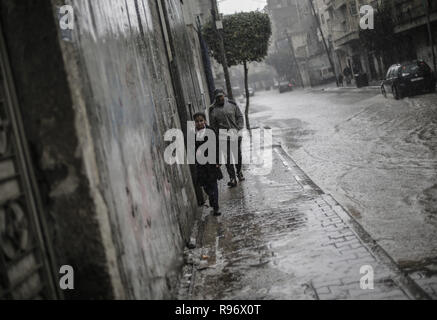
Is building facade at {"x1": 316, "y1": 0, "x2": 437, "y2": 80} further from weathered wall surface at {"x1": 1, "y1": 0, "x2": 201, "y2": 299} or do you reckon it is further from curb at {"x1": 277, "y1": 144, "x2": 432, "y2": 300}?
weathered wall surface at {"x1": 1, "y1": 0, "x2": 201, "y2": 299}

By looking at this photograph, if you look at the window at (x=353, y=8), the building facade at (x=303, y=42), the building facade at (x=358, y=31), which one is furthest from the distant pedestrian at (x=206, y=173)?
the building facade at (x=303, y=42)

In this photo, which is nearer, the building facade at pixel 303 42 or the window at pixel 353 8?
the window at pixel 353 8

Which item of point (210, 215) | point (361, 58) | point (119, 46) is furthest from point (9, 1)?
point (361, 58)

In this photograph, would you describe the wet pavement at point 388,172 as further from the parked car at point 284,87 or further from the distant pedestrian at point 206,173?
the parked car at point 284,87

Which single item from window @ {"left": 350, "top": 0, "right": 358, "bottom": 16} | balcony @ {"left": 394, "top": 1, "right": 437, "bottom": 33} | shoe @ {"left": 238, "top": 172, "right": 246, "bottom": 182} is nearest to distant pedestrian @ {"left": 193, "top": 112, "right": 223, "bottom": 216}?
shoe @ {"left": 238, "top": 172, "right": 246, "bottom": 182}

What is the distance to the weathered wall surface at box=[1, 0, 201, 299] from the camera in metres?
2.92

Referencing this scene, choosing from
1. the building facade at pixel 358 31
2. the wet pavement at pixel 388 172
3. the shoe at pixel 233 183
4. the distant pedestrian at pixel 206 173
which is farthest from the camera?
the building facade at pixel 358 31

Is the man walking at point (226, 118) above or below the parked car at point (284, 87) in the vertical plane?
below

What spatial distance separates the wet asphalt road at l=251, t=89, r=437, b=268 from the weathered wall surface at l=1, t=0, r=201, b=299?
2597mm

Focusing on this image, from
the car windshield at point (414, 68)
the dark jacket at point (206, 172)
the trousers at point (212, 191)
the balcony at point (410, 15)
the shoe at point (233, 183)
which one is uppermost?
the balcony at point (410, 15)

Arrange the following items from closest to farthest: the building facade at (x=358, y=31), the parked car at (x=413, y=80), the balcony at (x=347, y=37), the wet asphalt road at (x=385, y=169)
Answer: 1. the wet asphalt road at (x=385, y=169)
2. the parked car at (x=413, y=80)
3. the building facade at (x=358, y=31)
4. the balcony at (x=347, y=37)

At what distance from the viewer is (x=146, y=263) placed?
3.69m

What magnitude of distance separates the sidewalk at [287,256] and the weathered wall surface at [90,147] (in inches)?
30.7

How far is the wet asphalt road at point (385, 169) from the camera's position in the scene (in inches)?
201
